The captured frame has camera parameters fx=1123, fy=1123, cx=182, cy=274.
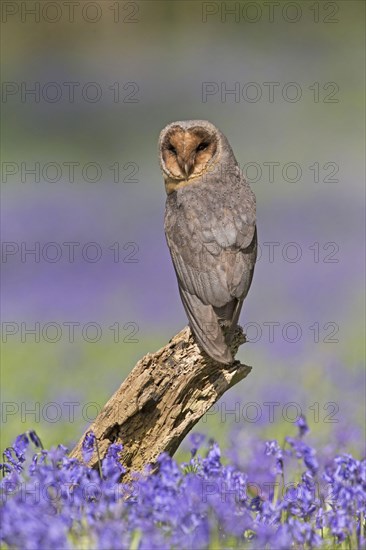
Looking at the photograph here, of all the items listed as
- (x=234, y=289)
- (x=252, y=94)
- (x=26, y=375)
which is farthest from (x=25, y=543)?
(x=252, y=94)

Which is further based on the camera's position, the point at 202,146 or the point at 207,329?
the point at 202,146

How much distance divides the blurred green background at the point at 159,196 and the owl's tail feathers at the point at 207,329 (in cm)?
116

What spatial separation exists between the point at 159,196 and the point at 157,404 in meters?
14.3

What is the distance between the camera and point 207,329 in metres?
4.87

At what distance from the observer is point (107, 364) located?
30.5 feet

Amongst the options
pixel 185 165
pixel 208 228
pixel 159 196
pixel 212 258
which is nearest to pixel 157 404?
pixel 212 258

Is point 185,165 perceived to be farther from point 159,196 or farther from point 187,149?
point 159,196

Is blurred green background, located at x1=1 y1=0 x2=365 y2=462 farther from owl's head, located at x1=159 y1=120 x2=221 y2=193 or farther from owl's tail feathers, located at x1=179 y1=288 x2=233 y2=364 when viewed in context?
owl's head, located at x1=159 y1=120 x2=221 y2=193

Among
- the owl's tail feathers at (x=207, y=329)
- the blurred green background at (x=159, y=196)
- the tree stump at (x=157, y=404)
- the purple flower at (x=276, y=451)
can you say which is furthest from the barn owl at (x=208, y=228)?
the blurred green background at (x=159, y=196)

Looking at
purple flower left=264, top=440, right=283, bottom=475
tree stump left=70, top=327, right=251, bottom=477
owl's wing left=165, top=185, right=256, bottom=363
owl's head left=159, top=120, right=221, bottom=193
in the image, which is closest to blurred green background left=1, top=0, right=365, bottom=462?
owl's wing left=165, top=185, right=256, bottom=363

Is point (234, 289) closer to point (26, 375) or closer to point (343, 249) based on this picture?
point (26, 375)

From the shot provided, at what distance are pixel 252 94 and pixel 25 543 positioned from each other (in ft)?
74.0

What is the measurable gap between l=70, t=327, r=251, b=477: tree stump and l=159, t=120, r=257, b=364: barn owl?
0.12m

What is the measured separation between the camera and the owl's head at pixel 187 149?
5.49 metres
